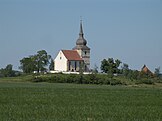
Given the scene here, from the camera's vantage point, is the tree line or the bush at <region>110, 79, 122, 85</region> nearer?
the bush at <region>110, 79, 122, 85</region>

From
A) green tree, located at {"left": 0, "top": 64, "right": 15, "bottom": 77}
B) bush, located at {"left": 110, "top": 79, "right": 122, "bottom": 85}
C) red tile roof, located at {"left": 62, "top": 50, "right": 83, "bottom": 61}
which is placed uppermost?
red tile roof, located at {"left": 62, "top": 50, "right": 83, "bottom": 61}

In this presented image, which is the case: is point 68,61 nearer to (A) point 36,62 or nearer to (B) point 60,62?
(B) point 60,62

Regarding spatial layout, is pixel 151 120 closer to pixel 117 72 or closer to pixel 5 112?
pixel 5 112

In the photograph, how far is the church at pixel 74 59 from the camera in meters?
163

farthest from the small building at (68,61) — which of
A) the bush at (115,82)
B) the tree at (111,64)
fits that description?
the bush at (115,82)

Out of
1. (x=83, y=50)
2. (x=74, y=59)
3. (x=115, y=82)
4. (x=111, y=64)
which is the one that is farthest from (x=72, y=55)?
(x=115, y=82)

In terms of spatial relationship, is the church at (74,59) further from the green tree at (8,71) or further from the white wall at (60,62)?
the green tree at (8,71)

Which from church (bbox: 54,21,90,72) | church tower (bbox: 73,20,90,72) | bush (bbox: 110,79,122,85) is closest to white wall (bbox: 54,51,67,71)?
church (bbox: 54,21,90,72)

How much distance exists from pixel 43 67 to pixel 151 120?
143m

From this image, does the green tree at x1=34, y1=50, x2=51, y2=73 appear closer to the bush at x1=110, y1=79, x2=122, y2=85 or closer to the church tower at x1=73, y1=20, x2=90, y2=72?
the church tower at x1=73, y1=20, x2=90, y2=72

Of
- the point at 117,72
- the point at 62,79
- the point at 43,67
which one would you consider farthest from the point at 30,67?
the point at 62,79

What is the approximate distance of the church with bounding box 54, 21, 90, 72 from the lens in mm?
163125

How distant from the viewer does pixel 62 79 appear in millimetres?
117562

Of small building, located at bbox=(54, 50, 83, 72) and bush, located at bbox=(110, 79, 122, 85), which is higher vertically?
small building, located at bbox=(54, 50, 83, 72)
